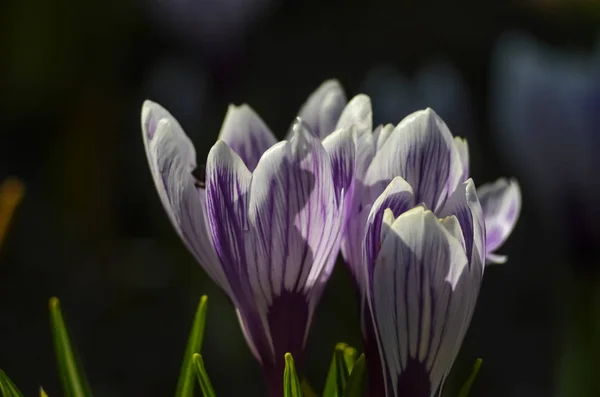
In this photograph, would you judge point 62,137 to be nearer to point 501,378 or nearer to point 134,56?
point 134,56

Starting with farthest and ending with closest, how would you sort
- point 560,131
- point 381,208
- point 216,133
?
point 216,133 < point 560,131 < point 381,208

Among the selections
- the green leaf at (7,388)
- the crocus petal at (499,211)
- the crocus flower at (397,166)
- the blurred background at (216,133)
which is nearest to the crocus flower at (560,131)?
the blurred background at (216,133)

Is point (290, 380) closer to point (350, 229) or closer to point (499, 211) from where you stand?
point (350, 229)

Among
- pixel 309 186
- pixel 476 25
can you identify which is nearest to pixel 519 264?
pixel 476 25

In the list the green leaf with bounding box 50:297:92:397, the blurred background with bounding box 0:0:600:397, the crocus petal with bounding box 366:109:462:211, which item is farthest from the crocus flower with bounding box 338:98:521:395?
the blurred background with bounding box 0:0:600:397

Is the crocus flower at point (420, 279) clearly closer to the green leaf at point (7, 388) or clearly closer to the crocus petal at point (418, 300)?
the crocus petal at point (418, 300)

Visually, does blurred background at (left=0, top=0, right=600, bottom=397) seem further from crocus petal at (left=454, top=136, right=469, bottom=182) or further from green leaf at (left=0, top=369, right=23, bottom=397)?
green leaf at (left=0, top=369, right=23, bottom=397)

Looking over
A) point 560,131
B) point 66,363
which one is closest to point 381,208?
point 66,363
